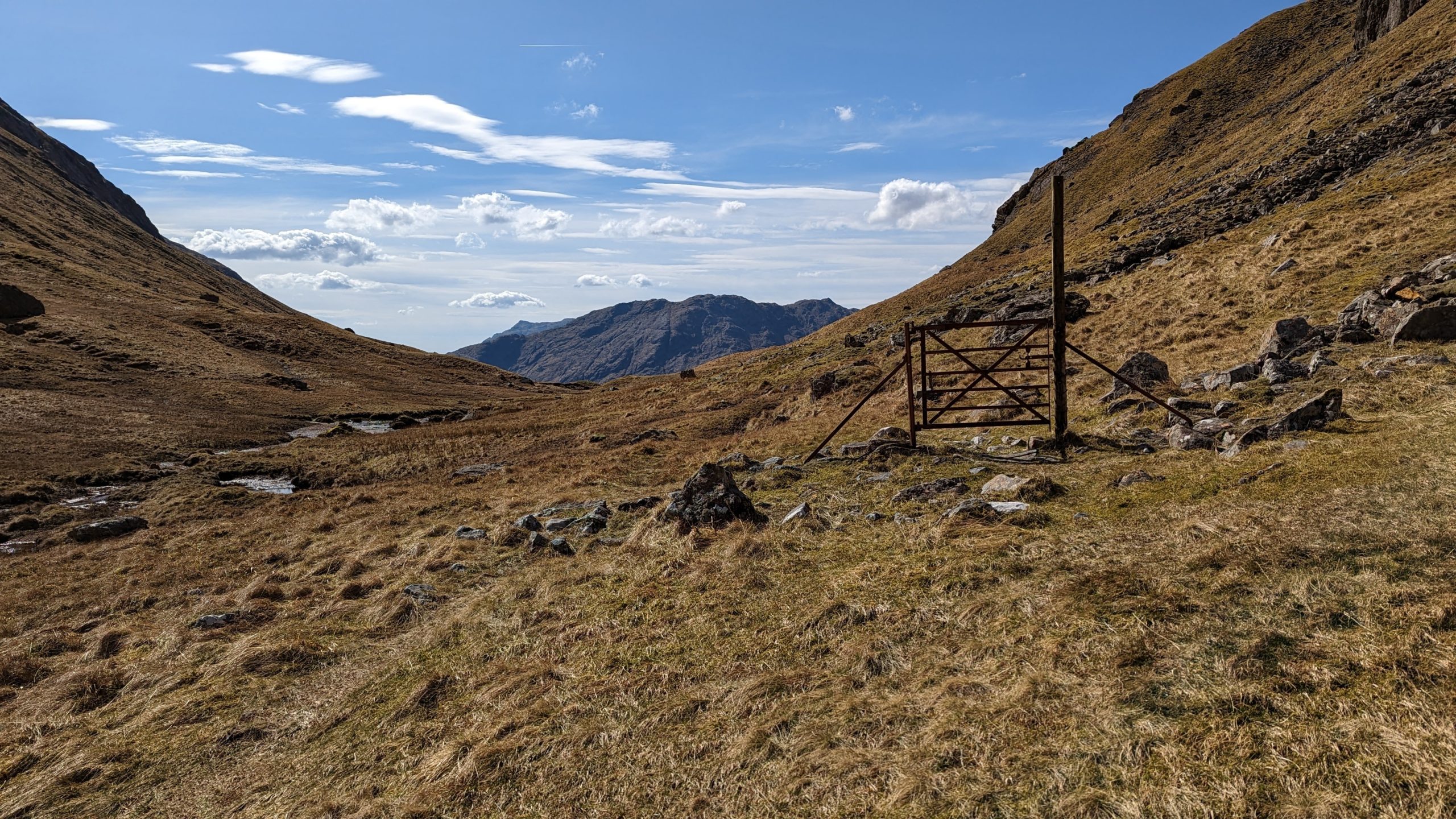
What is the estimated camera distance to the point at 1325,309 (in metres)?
20.0

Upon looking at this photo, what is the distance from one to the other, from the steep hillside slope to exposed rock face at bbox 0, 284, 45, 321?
45 cm

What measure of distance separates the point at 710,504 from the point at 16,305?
92793 millimetres

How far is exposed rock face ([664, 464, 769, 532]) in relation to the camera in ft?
46.3

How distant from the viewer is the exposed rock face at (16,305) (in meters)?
66.9

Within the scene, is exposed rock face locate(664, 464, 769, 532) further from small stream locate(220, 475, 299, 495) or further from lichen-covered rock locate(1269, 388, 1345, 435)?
small stream locate(220, 475, 299, 495)

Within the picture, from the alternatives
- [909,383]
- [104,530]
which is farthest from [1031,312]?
[104,530]

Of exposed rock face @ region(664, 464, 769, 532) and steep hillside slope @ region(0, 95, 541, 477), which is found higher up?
steep hillside slope @ region(0, 95, 541, 477)

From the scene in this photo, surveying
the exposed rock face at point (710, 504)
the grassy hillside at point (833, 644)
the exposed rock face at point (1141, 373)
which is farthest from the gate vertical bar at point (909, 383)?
the exposed rock face at point (1141, 373)

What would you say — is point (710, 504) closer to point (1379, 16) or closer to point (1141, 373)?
point (1141, 373)

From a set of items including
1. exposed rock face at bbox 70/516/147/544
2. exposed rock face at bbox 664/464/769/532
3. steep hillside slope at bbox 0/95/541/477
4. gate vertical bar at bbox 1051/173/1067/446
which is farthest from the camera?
steep hillside slope at bbox 0/95/541/477

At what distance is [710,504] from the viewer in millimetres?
14391

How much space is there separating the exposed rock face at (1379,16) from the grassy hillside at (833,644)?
245ft

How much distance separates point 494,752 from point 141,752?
5291 mm

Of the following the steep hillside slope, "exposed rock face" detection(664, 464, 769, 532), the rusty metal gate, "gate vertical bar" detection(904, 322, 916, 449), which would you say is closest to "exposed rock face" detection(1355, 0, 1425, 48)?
the rusty metal gate
